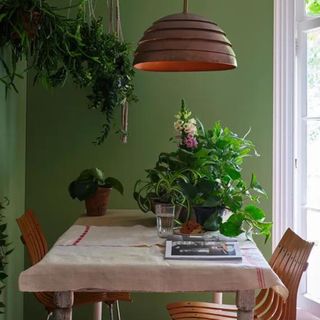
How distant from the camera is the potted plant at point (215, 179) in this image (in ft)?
8.20

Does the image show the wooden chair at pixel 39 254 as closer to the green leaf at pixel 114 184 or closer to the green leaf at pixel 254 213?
the green leaf at pixel 114 184

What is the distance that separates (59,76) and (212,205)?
3.10ft

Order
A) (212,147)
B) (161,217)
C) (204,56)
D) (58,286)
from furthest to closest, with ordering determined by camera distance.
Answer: (212,147) → (161,217) → (204,56) → (58,286)

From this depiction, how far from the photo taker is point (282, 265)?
7.96 feet

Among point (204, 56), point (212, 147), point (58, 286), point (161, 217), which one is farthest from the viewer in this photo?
point (212, 147)

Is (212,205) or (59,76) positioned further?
(59,76)

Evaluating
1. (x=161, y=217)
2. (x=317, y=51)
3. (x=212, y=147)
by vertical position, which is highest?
(x=317, y=51)

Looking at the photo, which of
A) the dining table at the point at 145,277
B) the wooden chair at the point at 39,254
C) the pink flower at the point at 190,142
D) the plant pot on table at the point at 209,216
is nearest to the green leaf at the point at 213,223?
the plant pot on table at the point at 209,216

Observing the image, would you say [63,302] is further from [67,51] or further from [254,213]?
[67,51]

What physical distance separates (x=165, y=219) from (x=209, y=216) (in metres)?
0.24

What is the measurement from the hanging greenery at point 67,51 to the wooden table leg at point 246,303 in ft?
4.20

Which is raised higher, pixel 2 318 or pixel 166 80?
pixel 166 80

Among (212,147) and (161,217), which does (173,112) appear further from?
(161,217)

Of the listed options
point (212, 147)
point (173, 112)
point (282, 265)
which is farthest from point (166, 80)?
point (282, 265)
